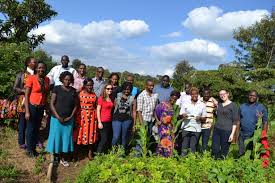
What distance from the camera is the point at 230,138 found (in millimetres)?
7543

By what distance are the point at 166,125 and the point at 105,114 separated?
4.17 feet

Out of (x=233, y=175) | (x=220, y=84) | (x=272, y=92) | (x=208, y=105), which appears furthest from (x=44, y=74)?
(x=272, y=92)

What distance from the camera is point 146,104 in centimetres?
774

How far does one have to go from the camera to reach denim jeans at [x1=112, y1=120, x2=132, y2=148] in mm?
7539

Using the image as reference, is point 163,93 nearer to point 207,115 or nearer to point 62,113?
point 207,115

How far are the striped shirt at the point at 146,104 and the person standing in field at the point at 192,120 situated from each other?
62 cm

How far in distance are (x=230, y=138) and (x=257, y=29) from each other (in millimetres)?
23384

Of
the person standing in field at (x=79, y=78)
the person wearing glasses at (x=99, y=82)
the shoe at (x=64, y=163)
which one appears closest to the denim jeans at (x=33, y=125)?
the shoe at (x=64, y=163)

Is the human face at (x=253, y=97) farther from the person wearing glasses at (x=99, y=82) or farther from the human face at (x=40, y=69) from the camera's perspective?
the human face at (x=40, y=69)

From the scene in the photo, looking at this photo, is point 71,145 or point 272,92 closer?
point 71,145

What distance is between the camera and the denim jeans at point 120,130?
24.7 feet

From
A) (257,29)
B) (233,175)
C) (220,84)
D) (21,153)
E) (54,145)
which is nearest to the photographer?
(233,175)

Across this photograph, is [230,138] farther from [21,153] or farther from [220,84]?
[220,84]

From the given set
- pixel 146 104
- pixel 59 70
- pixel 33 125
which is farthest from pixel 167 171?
pixel 59 70
